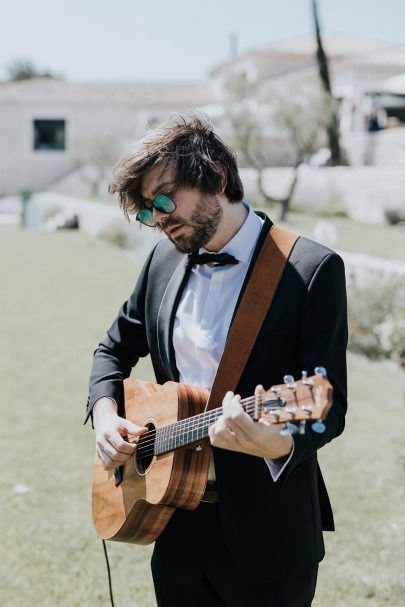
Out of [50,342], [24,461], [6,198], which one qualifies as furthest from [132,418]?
[6,198]

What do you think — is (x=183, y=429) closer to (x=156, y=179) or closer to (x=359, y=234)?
(x=156, y=179)

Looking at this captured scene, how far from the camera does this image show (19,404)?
293 inches

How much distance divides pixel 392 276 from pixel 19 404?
5.16 meters

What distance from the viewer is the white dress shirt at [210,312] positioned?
2.45m

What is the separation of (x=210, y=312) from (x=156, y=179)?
46 cm

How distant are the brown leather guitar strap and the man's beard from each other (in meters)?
0.20

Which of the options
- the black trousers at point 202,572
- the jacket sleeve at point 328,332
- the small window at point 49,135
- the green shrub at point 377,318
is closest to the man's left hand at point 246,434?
the jacket sleeve at point 328,332

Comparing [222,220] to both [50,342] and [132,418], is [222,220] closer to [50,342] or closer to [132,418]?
[132,418]

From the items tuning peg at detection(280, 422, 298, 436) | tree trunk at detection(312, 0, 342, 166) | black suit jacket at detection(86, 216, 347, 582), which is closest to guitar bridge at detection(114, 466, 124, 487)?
black suit jacket at detection(86, 216, 347, 582)

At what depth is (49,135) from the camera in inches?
1734

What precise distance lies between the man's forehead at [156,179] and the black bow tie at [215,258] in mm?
255

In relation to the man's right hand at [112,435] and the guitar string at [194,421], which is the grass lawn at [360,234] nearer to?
the man's right hand at [112,435]

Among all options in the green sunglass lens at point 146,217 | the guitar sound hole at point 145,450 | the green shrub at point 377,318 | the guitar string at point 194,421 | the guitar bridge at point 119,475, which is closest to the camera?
the guitar string at point 194,421

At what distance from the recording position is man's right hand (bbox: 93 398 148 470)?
2639 mm
